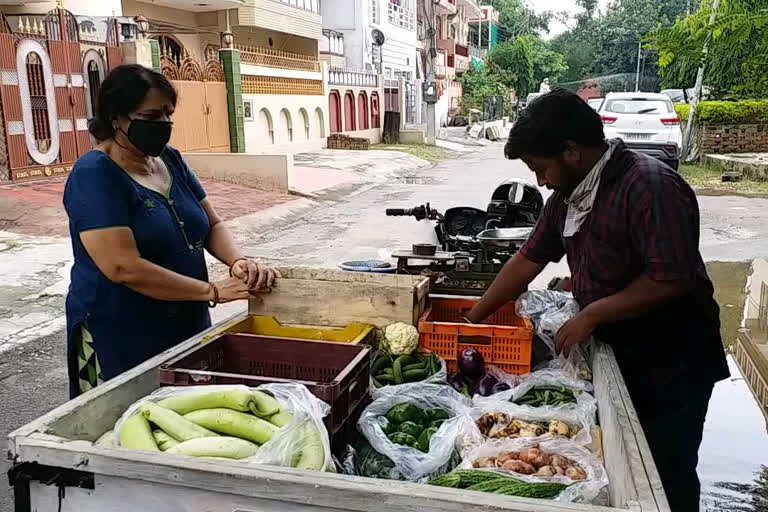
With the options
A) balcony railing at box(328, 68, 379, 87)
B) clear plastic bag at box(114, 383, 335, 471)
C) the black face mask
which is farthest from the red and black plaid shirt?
balcony railing at box(328, 68, 379, 87)

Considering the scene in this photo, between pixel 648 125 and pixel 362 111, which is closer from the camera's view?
pixel 648 125

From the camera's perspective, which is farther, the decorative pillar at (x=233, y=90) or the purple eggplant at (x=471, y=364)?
the decorative pillar at (x=233, y=90)

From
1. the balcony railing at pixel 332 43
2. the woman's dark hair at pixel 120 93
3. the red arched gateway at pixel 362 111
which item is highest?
the balcony railing at pixel 332 43

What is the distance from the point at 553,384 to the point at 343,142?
2241 centimetres

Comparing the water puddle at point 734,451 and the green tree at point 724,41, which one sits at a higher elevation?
the green tree at point 724,41

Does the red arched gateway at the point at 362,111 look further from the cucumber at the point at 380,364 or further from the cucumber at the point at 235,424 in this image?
the cucumber at the point at 235,424

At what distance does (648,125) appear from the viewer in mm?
15500

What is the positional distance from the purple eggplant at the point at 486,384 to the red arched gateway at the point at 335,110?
22.5 m

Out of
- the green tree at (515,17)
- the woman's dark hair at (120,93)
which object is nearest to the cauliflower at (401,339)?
the woman's dark hair at (120,93)

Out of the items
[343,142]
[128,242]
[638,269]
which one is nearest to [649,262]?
[638,269]

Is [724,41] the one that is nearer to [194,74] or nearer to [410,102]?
[194,74]

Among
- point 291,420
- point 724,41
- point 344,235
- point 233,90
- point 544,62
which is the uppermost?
point 544,62

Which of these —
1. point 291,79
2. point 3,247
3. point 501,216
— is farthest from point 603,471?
point 291,79

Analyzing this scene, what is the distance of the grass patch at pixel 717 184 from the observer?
14.4 m
